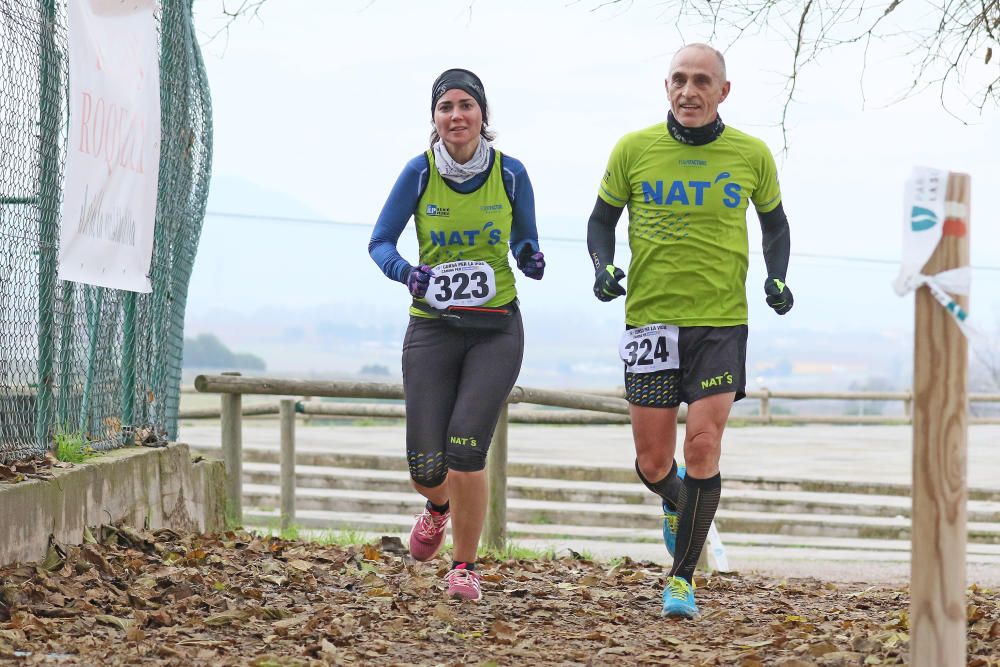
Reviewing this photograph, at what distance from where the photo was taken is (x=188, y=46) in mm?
7266

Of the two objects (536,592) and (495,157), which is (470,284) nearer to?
(495,157)

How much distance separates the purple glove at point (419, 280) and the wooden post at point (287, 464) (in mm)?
4894

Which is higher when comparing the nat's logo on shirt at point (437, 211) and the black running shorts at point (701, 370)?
the nat's logo on shirt at point (437, 211)

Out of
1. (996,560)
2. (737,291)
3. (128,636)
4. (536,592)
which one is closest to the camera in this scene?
(128,636)

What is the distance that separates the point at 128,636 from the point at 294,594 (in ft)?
3.59

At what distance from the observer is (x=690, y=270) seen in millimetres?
5133

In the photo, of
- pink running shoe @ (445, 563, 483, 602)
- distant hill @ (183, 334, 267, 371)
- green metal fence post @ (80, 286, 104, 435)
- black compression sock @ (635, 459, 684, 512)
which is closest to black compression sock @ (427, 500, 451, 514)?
pink running shoe @ (445, 563, 483, 602)

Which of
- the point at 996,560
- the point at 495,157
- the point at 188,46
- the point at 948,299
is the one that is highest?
the point at 188,46

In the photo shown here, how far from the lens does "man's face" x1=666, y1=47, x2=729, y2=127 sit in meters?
5.14

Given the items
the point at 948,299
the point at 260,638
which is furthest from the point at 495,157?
the point at 948,299

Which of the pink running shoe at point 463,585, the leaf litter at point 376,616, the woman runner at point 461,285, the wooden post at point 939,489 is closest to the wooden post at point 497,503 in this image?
the leaf litter at point 376,616

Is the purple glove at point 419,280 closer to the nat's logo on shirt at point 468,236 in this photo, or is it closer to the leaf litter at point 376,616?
the nat's logo on shirt at point 468,236

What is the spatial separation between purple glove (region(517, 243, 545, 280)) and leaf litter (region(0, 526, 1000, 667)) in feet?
4.45

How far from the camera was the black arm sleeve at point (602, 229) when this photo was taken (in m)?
5.37
